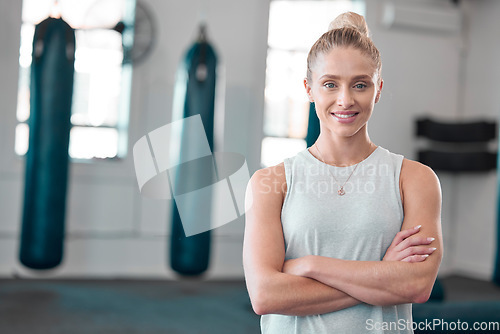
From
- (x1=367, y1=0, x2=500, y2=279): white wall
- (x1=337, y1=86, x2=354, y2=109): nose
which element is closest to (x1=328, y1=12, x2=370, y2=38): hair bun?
Answer: (x1=337, y1=86, x2=354, y2=109): nose

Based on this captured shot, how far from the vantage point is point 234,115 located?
17.9 ft

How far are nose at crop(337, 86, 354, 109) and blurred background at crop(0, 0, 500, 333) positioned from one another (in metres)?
3.03

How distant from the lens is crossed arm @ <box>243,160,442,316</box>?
108 cm

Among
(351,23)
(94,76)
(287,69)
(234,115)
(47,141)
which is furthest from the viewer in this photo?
(287,69)

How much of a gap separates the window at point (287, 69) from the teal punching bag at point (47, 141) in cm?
227

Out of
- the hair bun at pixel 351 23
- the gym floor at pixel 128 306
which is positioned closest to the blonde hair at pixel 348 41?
the hair bun at pixel 351 23

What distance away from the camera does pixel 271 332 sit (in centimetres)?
115

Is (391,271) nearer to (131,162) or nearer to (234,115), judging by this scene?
(131,162)

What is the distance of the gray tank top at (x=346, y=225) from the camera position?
1096 millimetres

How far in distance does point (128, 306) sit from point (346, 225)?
324cm

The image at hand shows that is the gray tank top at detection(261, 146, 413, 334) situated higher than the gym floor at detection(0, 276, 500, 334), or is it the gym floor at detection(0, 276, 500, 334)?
the gray tank top at detection(261, 146, 413, 334)

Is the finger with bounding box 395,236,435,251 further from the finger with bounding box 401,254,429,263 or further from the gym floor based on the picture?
the gym floor

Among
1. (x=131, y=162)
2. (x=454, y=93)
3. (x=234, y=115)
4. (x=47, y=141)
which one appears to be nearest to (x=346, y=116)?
(x=47, y=141)

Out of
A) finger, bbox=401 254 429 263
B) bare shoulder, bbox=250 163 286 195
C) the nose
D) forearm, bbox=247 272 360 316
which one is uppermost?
the nose
